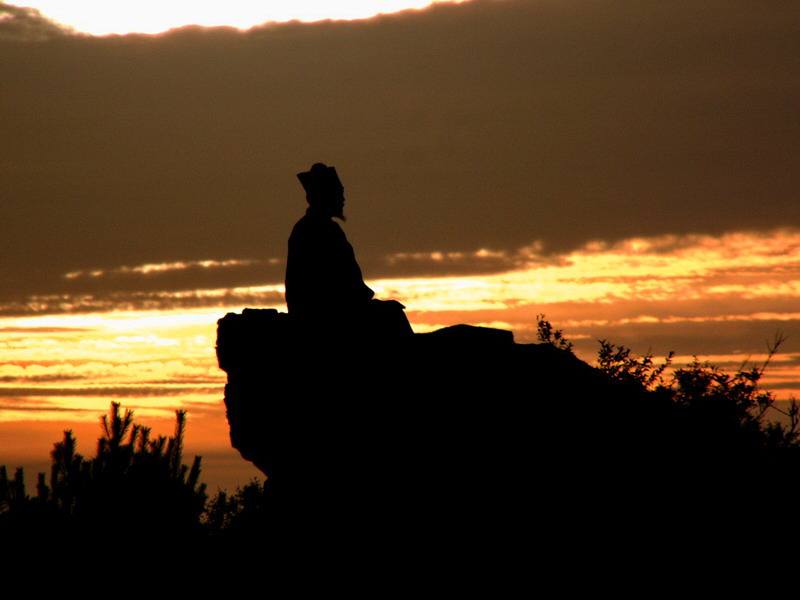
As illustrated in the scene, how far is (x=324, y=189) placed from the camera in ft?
57.1

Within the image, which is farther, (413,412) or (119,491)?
(119,491)

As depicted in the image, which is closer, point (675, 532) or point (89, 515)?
point (675, 532)

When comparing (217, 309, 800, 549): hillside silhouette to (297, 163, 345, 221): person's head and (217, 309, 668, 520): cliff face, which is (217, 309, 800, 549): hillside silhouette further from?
(297, 163, 345, 221): person's head

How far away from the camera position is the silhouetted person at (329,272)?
1725cm

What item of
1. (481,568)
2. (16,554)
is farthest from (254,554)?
(16,554)

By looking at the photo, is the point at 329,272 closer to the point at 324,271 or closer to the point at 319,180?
the point at 324,271

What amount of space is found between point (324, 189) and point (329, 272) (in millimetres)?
1133

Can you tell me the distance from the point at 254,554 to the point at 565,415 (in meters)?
4.89

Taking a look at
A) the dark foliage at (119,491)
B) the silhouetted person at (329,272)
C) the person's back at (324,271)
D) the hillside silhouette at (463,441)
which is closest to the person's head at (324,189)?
the silhouetted person at (329,272)

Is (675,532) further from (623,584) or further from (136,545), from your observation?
(136,545)

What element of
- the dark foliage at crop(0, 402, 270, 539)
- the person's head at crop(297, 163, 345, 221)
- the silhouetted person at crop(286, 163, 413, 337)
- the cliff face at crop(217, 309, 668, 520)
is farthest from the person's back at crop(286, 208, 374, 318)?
the dark foliage at crop(0, 402, 270, 539)

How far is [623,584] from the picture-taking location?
16.2 meters

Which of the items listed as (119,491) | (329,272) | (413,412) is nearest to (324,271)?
(329,272)

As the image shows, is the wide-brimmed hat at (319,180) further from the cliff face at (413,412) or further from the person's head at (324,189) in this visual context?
the cliff face at (413,412)
